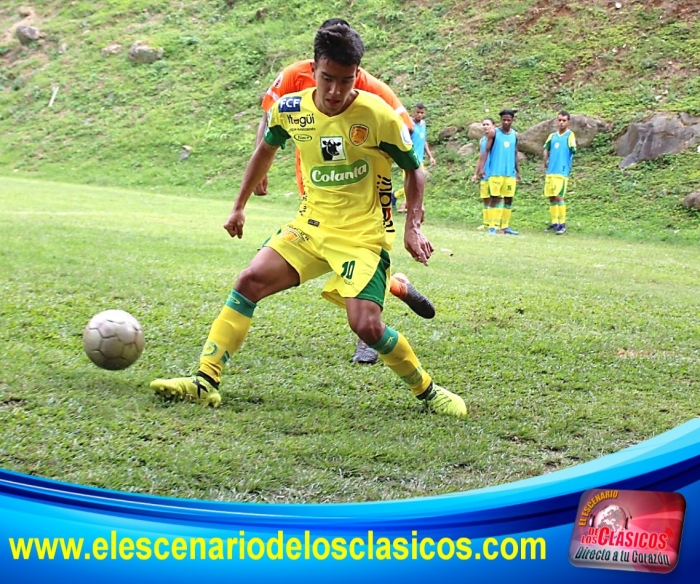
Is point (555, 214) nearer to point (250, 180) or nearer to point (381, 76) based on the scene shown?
point (381, 76)

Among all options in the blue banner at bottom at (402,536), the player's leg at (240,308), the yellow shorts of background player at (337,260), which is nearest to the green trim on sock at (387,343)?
the yellow shorts of background player at (337,260)

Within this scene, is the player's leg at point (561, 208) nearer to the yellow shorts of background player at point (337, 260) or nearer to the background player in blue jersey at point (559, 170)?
the background player in blue jersey at point (559, 170)

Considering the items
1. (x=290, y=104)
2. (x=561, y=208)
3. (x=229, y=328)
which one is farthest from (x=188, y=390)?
(x=561, y=208)

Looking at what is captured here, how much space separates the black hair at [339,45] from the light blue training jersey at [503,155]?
10.6 metres

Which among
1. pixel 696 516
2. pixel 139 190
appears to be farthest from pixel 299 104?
pixel 139 190

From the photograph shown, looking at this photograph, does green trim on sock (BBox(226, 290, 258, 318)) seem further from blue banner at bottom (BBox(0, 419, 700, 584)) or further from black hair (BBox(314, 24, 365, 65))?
blue banner at bottom (BBox(0, 419, 700, 584))

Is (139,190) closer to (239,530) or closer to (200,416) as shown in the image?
(200,416)

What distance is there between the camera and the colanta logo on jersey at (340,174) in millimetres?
3734

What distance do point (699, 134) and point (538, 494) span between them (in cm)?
1497

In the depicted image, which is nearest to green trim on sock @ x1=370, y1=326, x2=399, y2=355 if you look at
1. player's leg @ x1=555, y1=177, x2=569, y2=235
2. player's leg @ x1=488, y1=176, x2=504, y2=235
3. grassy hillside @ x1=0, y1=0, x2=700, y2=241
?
player's leg @ x1=488, y1=176, x2=504, y2=235

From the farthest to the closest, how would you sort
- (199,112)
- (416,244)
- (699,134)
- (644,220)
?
(199,112), (699,134), (644,220), (416,244)

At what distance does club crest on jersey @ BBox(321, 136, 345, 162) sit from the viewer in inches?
143

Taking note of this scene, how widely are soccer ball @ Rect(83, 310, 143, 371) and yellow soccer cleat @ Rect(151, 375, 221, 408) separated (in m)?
0.32

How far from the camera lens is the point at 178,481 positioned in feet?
8.77
